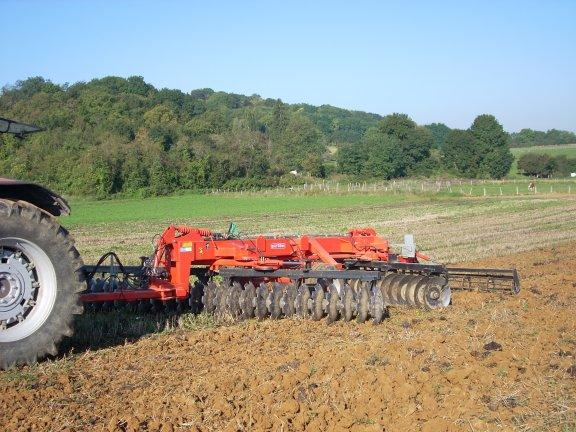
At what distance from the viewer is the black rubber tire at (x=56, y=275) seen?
6.02 meters

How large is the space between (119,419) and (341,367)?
2.09 m

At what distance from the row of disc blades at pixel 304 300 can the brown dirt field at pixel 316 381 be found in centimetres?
31

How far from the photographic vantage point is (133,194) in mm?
55938

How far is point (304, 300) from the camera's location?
8.88 m

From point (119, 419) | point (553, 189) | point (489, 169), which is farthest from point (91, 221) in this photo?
point (489, 169)

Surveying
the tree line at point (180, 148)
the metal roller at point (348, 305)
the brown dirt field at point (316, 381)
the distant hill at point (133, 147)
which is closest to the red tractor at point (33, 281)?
the brown dirt field at point (316, 381)

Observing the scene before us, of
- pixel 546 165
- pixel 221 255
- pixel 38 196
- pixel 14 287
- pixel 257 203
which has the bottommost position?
pixel 257 203

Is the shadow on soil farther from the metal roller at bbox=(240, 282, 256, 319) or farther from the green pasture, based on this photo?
the green pasture

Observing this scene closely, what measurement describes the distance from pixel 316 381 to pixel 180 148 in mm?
59435

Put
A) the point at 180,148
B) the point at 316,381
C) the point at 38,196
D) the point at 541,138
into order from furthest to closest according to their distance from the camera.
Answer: the point at 541,138
the point at 180,148
the point at 38,196
the point at 316,381

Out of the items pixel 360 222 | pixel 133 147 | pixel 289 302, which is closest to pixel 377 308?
pixel 289 302

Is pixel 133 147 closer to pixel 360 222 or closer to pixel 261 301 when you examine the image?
pixel 360 222

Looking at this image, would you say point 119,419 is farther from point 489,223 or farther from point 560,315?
point 489,223

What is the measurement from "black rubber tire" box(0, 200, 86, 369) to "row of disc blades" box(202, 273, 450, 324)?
300cm
